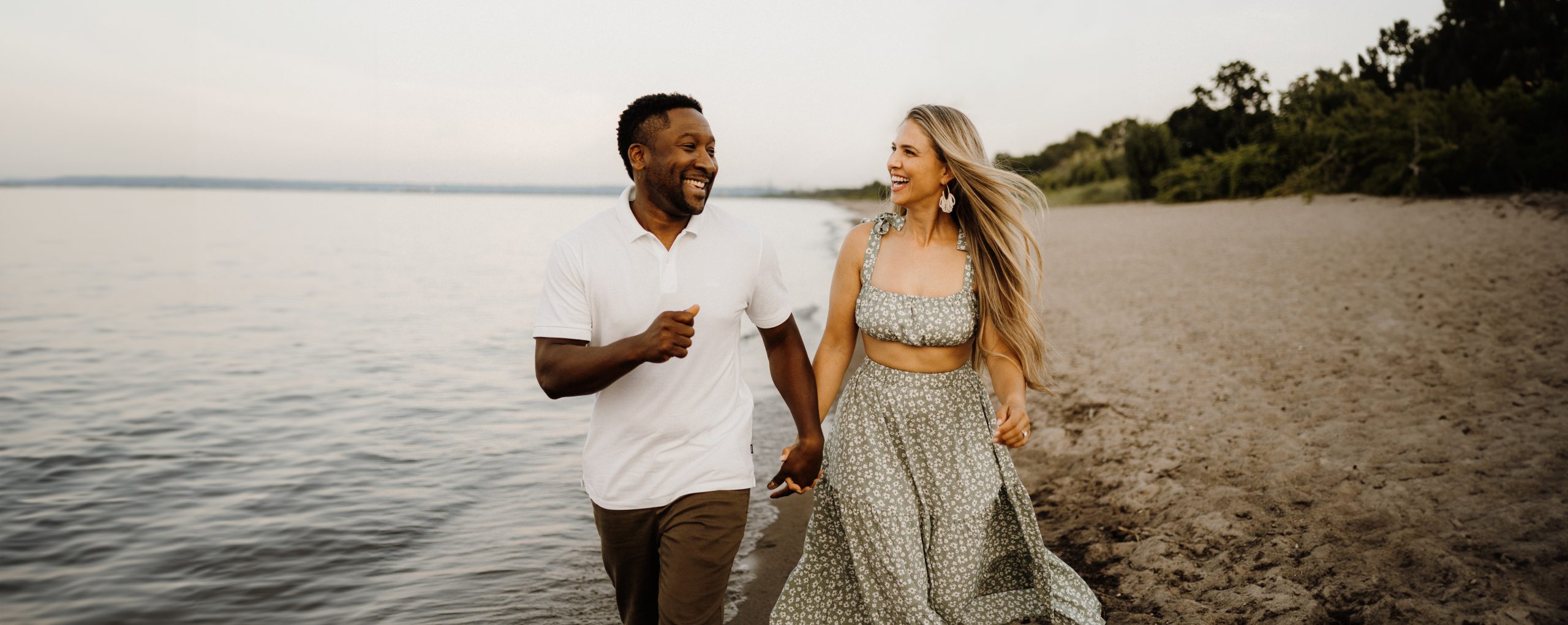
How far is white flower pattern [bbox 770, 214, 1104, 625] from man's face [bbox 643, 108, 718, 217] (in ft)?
3.23

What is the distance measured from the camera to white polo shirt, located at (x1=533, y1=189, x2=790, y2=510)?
104 inches

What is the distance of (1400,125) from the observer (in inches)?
893

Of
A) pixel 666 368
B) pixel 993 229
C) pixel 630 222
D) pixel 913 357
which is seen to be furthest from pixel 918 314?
pixel 630 222

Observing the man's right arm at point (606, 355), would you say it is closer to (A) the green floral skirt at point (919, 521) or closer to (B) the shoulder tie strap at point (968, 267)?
(A) the green floral skirt at point (919, 521)

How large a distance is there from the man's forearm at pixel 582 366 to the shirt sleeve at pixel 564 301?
55 mm

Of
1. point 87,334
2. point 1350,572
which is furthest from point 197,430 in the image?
point 1350,572

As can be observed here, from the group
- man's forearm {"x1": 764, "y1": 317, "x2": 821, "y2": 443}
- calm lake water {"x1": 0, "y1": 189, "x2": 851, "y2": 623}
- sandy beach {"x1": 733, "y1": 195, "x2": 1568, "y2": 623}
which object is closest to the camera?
man's forearm {"x1": 764, "y1": 317, "x2": 821, "y2": 443}

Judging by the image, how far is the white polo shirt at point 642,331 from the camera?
2.65m

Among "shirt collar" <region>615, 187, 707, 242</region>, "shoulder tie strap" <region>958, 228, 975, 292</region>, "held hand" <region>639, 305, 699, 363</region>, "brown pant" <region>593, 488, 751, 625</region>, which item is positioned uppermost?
"shirt collar" <region>615, 187, 707, 242</region>

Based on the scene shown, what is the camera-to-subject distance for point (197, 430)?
845 cm

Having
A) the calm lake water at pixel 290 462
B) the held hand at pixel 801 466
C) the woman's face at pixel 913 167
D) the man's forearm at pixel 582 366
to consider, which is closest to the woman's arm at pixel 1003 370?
the woman's face at pixel 913 167

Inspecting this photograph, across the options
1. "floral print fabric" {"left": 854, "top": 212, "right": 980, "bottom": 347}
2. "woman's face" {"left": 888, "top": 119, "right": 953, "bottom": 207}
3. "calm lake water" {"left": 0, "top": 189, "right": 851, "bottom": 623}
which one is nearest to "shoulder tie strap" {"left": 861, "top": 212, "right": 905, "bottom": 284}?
"floral print fabric" {"left": 854, "top": 212, "right": 980, "bottom": 347}

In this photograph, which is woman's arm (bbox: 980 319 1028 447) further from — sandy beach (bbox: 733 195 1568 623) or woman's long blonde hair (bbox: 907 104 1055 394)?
sandy beach (bbox: 733 195 1568 623)

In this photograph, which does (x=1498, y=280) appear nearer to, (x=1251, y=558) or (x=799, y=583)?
(x=1251, y=558)
